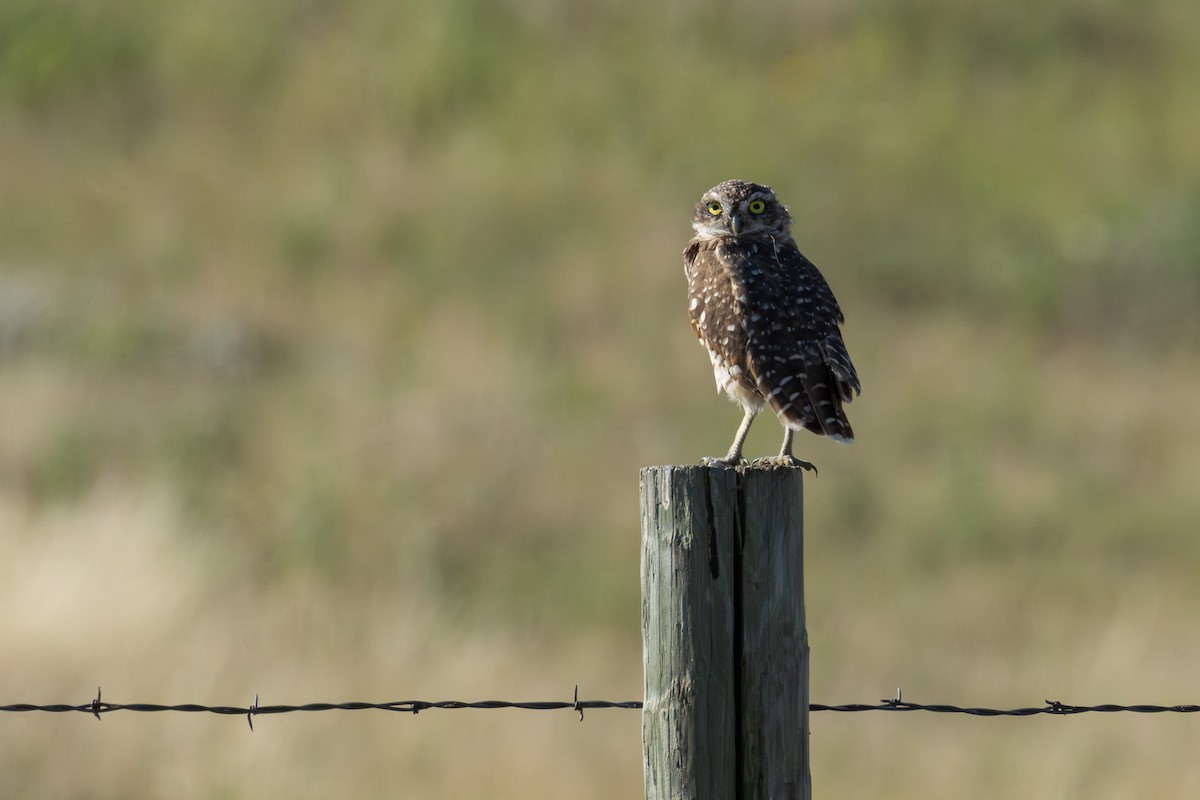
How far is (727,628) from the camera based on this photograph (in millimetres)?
3295

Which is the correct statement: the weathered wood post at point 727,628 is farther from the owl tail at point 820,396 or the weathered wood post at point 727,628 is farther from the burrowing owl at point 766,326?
the owl tail at point 820,396

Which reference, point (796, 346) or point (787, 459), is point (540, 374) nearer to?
point (796, 346)

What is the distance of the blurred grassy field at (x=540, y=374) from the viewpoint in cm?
824

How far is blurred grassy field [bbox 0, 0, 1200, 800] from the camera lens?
824cm

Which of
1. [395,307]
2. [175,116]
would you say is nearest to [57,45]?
[175,116]

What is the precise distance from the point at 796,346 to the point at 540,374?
11112 mm

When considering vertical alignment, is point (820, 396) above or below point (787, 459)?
above

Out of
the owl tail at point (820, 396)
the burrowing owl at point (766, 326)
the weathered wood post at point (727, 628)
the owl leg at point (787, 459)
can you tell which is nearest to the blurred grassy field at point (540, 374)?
the owl leg at point (787, 459)

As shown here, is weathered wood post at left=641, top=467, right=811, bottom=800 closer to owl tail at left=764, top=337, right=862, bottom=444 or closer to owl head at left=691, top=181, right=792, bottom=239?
owl tail at left=764, top=337, right=862, bottom=444

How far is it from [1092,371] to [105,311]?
11300 millimetres

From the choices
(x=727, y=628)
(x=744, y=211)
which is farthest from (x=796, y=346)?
(x=727, y=628)

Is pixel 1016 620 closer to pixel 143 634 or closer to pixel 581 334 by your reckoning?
pixel 143 634

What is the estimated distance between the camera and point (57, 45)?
938 inches

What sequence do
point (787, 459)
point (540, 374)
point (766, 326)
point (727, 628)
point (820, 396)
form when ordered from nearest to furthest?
1. point (727, 628)
2. point (787, 459)
3. point (820, 396)
4. point (766, 326)
5. point (540, 374)
